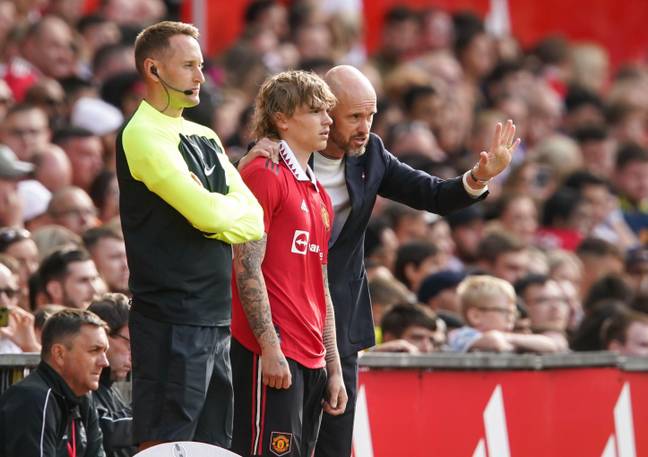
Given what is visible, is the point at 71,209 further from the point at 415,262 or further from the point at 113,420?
the point at 113,420

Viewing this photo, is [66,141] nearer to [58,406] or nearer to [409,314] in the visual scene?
[409,314]

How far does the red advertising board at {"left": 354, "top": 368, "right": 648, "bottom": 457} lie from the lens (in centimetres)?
781

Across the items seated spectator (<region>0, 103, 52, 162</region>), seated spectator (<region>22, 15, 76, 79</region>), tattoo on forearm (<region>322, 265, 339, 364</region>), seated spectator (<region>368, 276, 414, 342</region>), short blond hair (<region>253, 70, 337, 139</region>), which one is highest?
seated spectator (<region>22, 15, 76, 79</region>)

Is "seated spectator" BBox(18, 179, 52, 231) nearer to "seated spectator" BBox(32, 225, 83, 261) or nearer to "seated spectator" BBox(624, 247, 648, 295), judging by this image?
"seated spectator" BBox(32, 225, 83, 261)

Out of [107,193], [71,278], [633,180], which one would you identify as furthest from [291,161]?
[633,180]

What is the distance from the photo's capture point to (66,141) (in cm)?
1141

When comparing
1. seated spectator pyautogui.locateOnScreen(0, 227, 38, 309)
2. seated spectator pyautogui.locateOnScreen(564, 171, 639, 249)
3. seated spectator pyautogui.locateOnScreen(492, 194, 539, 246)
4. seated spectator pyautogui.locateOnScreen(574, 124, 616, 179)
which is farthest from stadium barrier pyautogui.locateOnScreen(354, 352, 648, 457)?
seated spectator pyautogui.locateOnScreen(574, 124, 616, 179)

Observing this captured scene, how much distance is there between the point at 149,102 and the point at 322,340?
1.23 metres

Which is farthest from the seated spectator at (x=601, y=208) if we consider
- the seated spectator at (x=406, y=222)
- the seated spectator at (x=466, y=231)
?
the seated spectator at (x=406, y=222)

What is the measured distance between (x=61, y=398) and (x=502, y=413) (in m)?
2.53

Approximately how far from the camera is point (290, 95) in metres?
6.50

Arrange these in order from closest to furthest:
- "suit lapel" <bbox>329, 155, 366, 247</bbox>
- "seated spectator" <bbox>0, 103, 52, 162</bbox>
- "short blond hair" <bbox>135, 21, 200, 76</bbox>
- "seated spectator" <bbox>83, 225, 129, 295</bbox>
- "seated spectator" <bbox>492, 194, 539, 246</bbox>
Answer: "short blond hair" <bbox>135, 21, 200, 76</bbox> → "suit lapel" <bbox>329, 155, 366, 247</bbox> → "seated spectator" <bbox>83, 225, 129, 295</bbox> → "seated spectator" <bbox>0, 103, 52, 162</bbox> → "seated spectator" <bbox>492, 194, 539, 246</bbox>

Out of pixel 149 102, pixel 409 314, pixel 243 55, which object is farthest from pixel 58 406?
pixel 243 55

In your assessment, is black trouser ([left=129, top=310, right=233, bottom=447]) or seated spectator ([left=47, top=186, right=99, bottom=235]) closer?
black trouser ([left=129, top=310, right=233, bottom=447])
